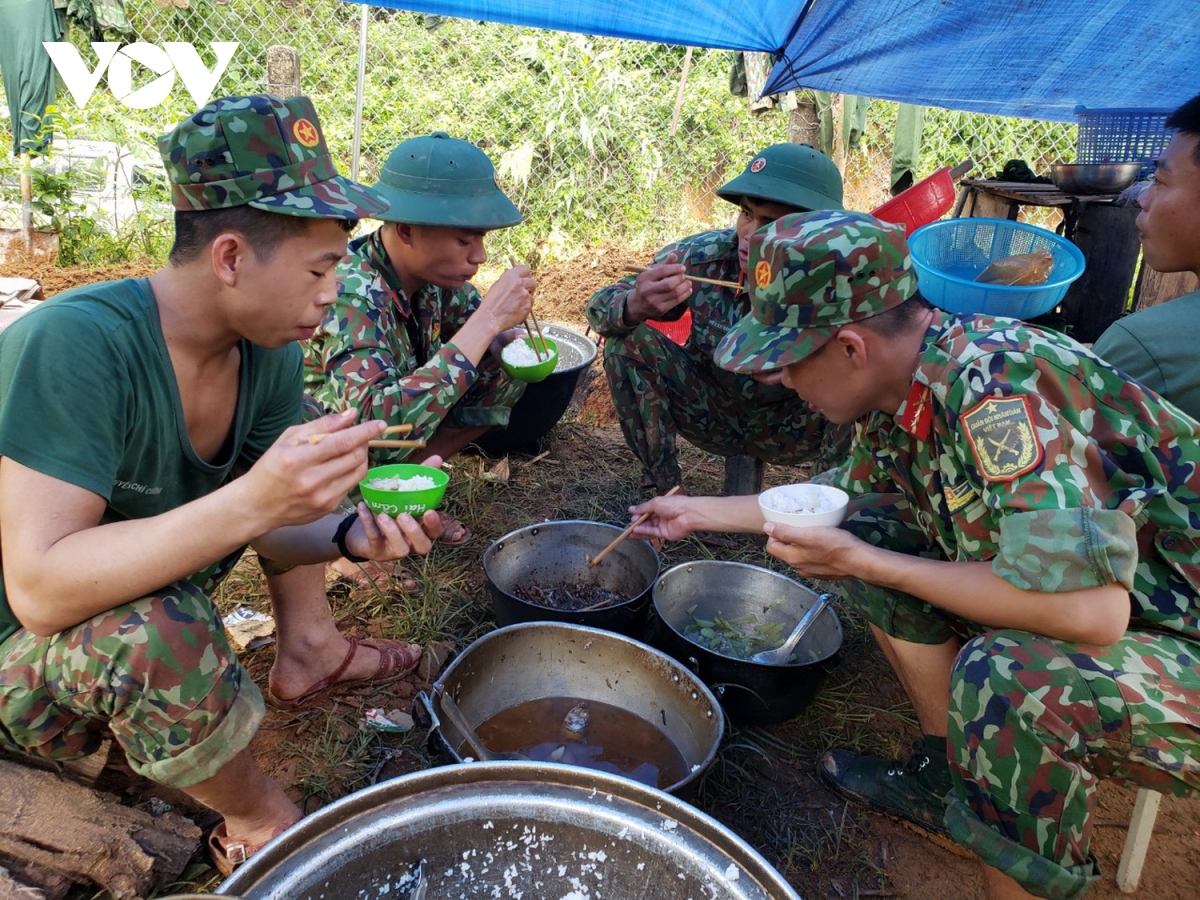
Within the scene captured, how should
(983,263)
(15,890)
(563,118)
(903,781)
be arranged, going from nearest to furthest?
(15,890)
(903,781)
(983,263)
(563,118)

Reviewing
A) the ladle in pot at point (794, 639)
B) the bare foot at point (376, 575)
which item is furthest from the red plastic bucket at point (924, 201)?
the bare foot at point (376, 575)

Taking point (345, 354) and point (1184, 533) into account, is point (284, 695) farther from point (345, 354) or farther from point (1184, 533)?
point (1184, 533)

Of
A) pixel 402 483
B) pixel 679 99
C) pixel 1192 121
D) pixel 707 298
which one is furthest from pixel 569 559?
pixel 679 99

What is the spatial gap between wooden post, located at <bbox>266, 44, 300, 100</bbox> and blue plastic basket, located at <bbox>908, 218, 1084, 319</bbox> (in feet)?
16.0

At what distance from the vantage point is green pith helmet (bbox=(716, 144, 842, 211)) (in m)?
3.25

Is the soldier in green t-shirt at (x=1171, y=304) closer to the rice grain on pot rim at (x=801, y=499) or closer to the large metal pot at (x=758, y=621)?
the rice grain on pot rim at (x=801, y=499)

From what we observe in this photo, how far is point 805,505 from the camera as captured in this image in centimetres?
234

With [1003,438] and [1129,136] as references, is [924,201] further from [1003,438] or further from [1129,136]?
[1003,438]

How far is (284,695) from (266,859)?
131 centimetres

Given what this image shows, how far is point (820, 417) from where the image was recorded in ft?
12.0

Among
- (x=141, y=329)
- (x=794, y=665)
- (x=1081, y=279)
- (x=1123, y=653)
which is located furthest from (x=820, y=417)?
(x=141, y=329)

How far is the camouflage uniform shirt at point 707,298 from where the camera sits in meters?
3.72

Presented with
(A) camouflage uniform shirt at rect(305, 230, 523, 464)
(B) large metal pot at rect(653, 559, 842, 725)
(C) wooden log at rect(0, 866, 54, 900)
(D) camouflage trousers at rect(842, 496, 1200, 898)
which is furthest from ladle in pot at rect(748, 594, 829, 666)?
(C) wooden log at rect(0, 866, 54, 900)

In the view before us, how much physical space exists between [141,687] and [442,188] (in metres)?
2.08
